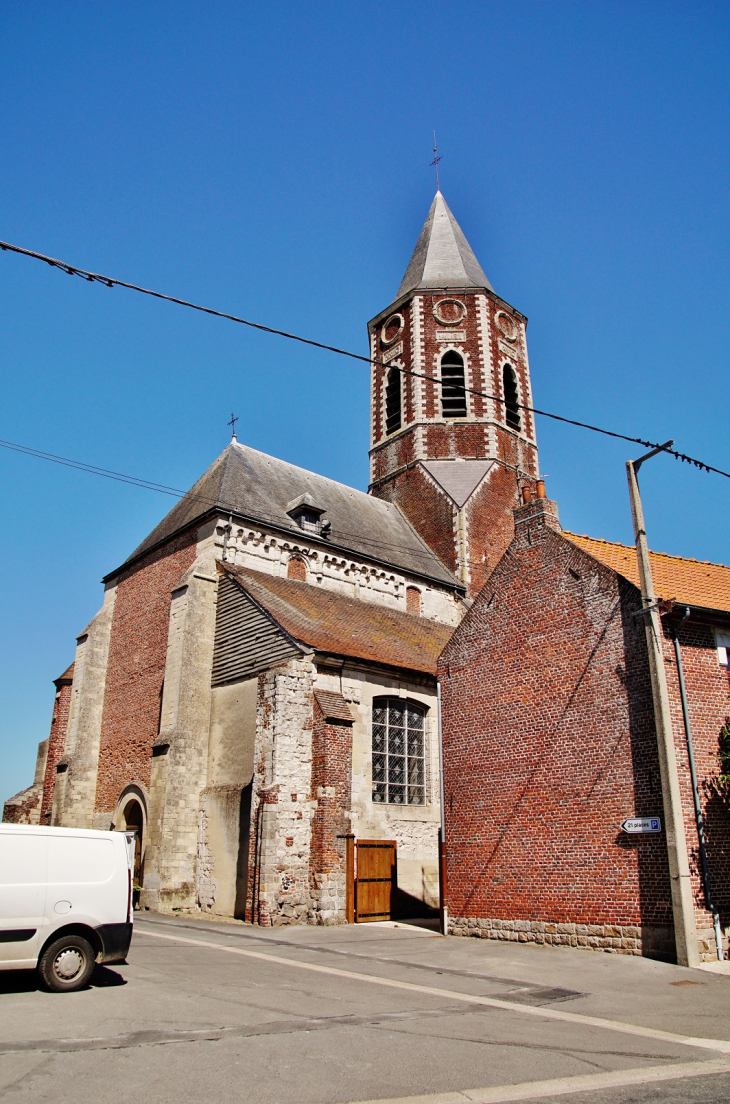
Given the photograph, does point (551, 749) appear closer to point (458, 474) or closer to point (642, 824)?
point (642, 824)

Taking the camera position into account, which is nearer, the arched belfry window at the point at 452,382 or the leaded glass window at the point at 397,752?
the leaded glass window at the point at 397,752

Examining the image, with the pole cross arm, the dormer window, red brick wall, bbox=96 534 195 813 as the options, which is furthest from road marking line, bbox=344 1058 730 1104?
the dormer window

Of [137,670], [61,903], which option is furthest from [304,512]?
[61,903]

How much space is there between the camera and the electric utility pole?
10383 millimetres

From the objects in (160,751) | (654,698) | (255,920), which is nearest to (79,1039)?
(654,698)

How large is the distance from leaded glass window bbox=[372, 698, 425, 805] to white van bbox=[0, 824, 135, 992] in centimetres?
1068

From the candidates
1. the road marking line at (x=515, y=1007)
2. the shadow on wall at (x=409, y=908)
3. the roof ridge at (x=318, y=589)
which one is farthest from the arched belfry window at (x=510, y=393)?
the road marking line at (x=515, y=1007)

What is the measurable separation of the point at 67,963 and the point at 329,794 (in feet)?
29.0

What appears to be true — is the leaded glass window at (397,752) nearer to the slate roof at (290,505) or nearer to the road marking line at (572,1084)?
the slate roof at (290,505)

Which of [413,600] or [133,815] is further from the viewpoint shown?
[413,600]

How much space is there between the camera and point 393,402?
33469mm

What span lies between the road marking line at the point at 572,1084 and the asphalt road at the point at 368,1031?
21 mm

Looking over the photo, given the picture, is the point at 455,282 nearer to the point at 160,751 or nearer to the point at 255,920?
the point at 160,751

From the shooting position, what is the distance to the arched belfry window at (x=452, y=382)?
31.8m
